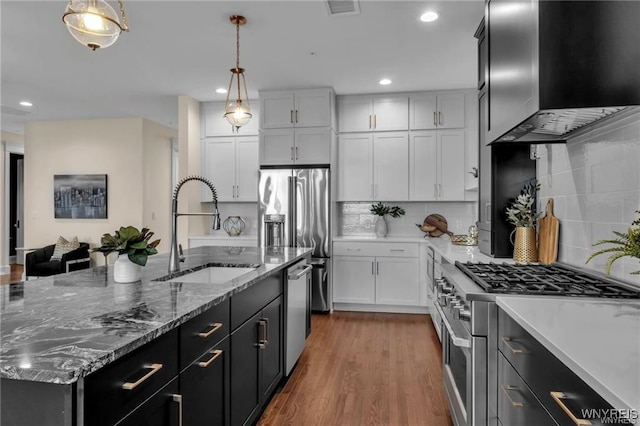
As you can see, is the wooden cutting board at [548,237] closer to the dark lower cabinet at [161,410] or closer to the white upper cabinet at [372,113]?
the dark lower cabinet at [161,410]

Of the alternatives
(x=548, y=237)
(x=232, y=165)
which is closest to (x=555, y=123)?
(x=548, y=237)

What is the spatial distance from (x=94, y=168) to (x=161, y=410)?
667 centimetres

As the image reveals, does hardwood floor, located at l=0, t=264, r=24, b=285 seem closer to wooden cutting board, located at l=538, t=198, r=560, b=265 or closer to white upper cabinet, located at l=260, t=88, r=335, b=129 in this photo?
white upper cabinet, located at l=260, t=88, r=335, b=129

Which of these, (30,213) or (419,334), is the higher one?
(30,213)

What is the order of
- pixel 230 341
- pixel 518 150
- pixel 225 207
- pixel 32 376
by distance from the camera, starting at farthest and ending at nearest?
pixel 225 207, pixel 518 150, pixel 230 341, pixel 32 376

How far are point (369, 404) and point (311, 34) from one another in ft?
9.74

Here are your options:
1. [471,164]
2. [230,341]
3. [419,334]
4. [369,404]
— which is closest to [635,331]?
[230,341]

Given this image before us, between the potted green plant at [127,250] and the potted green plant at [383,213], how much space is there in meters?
3.65

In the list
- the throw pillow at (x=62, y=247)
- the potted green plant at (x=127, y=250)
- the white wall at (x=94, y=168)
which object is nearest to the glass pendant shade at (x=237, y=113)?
→ the potted green plant at (x=127, y=250)

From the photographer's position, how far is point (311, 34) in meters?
3.44

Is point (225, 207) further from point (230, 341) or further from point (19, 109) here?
point (230, 341)

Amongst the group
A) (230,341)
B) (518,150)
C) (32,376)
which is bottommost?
(230,341)

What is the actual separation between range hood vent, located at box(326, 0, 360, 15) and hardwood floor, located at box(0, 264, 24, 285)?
655cm

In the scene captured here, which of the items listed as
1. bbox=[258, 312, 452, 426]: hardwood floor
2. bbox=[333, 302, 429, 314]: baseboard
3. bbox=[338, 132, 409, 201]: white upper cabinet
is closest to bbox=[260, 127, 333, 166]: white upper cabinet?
bbox=[338, 132, 409, 201]: white upper cabinet
